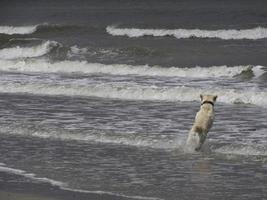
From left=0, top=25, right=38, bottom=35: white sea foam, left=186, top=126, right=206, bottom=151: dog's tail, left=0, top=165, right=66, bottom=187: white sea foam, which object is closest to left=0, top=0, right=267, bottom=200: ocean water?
left=0, top=165, right=66, bottom=187: white sea foam

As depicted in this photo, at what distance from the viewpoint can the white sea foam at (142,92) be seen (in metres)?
17.9

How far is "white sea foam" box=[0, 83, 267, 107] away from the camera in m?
17.9

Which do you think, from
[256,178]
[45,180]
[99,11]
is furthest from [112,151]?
[99,11]

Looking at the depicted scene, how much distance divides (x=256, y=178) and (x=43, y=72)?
58.2 ft

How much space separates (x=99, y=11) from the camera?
48.6m

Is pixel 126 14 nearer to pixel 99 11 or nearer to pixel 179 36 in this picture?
pixel 99 11

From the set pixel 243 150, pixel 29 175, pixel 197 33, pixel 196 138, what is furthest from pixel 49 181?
pixel 197 33

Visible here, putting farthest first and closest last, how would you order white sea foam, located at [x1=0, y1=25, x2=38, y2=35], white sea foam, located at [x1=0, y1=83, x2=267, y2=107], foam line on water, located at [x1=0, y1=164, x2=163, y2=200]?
1. white sea foam, located at [x1=0, y1=25, x2=38, y2=35]
2. white sea foam, located at [x1=0, y1=83, x2=267, y2=107]
3. foam line on water, located at [x1=0, y1=164, x2=163, y2=200]

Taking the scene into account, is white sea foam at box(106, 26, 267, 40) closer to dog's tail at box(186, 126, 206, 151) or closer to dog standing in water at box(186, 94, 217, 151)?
dog standing in water at box(186, 94, 217, 151)

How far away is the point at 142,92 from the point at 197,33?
15570 millimetres

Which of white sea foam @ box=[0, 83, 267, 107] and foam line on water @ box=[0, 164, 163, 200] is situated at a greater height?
white sea foam @ box=[0, 83, 267, 107]

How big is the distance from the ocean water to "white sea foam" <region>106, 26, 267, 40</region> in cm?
8

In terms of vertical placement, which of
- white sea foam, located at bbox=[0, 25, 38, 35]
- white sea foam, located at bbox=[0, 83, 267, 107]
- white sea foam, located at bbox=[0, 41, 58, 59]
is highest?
white sea foam, located at bbox=[0, 25, 38, 35]

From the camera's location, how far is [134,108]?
16.9m
